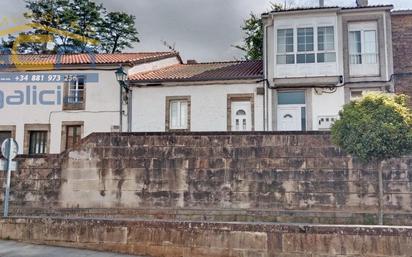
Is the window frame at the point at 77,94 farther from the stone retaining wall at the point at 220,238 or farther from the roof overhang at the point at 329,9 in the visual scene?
the stone retaining wall at the point at 220,238

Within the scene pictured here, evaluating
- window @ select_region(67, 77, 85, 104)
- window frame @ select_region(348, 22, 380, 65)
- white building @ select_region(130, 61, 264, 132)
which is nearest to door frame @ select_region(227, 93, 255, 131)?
white building @ select_region(130, 61, 264, 132)

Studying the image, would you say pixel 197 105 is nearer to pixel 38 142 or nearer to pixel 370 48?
pixel 38 142

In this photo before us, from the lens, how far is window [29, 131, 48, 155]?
1997 centimetres

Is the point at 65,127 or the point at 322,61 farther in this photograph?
the point at 65,127

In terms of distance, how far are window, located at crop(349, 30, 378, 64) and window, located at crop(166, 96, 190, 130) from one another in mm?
7651

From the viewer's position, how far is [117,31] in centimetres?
3434

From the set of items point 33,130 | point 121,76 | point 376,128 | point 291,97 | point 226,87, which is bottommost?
point 376,128

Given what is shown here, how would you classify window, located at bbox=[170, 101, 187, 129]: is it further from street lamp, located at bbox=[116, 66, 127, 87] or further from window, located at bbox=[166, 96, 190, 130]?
street lamp, located at bbox=[116, 66, 127, 87]

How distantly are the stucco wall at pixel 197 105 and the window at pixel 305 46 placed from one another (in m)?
2.19

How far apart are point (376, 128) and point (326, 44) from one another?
9102 mm

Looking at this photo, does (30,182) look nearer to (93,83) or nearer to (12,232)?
(12,232)

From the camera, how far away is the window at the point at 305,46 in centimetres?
1834

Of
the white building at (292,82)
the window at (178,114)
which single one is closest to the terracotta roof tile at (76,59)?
the white building at (292,82)

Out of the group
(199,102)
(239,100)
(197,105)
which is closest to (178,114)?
(197,105)
